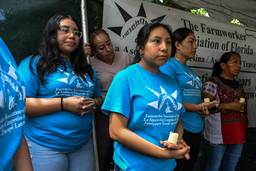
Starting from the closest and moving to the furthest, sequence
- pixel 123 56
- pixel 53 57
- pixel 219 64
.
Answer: pixel 53 57 < pixel 123 56 < pixel 219 64

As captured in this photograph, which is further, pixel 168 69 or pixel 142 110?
pixel 168 69

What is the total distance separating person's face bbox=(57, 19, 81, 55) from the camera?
2340 mm

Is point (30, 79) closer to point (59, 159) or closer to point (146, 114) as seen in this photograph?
point (59, 159)

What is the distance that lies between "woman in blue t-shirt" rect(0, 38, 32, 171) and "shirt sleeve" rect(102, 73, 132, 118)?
69 centimetres

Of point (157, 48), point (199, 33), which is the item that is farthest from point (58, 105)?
point (199, 33)

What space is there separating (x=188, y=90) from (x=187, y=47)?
0.44 m

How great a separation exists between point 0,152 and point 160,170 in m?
1.10

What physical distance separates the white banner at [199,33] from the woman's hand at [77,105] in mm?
1148

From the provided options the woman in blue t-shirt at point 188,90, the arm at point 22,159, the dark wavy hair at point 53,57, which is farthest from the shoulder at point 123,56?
the arm at point 22,159

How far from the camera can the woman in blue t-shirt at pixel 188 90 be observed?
2939 mm

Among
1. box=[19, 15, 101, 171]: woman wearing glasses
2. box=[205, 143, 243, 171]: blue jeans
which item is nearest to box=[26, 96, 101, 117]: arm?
box=[19, 15, 101, 171]: woman wearing glasses

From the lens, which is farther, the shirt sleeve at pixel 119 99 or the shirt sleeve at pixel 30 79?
the shirt sleeve at pixel 30 79

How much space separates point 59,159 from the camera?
2182mm

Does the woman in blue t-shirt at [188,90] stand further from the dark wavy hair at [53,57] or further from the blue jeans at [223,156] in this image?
the dark wavy hair at [53,57]
